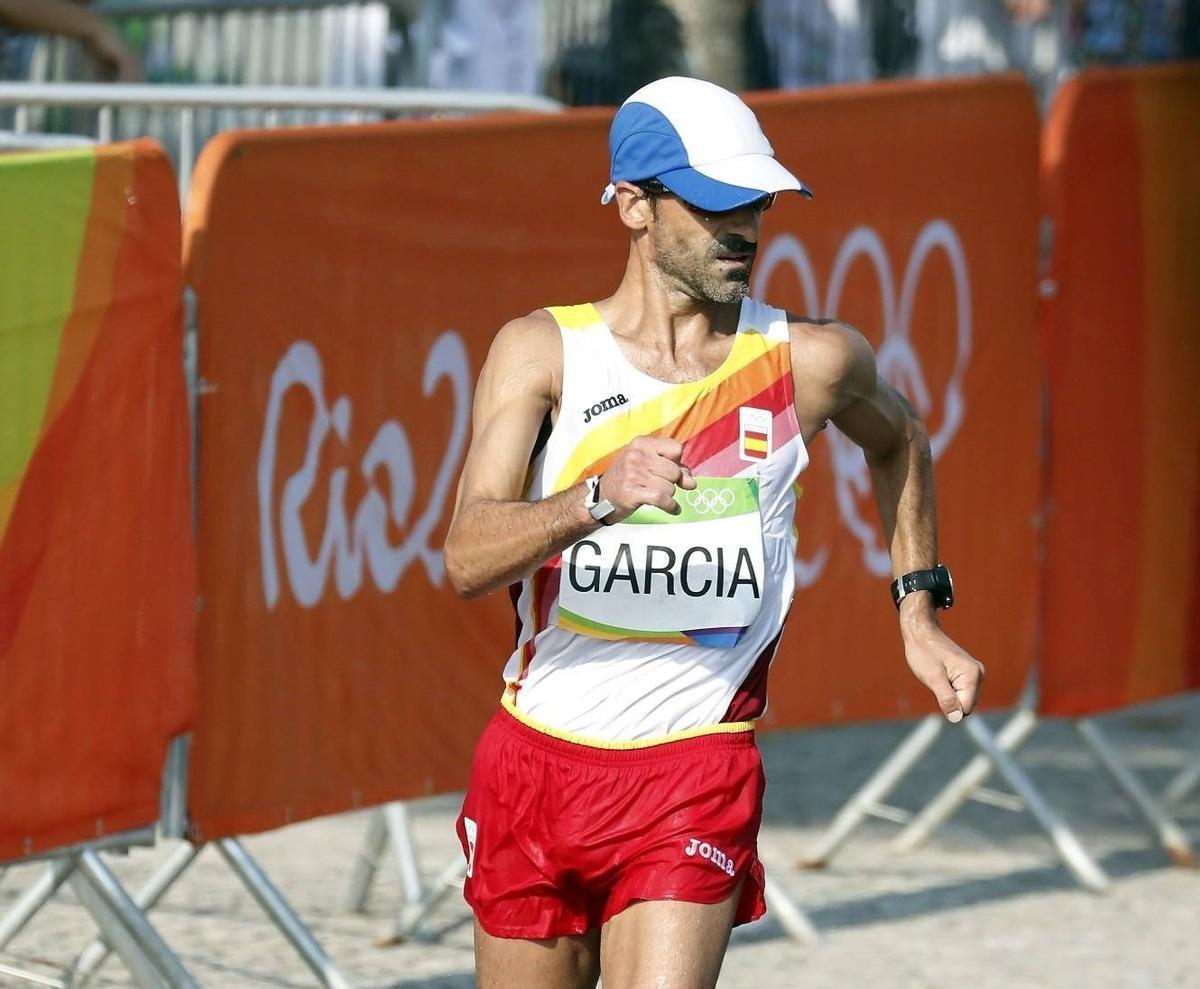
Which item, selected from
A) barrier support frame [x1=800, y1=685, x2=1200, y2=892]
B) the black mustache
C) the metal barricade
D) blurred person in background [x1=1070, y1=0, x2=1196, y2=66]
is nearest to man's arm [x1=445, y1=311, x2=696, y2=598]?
the black mustache

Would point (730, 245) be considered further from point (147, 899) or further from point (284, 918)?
point (147, 899)

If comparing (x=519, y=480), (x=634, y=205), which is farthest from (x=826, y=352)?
(x=519, y=480)

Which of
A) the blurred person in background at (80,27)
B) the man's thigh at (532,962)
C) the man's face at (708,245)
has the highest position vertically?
the blurred person in background at (80,27)

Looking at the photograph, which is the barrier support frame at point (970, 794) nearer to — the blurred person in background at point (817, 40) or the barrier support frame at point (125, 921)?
the barrier support frame at point (125, 921)

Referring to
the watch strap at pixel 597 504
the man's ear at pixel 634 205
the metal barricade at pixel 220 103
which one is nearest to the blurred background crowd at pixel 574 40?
the metal barricade at pixel 220 103

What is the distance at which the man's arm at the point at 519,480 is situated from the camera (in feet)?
11.9

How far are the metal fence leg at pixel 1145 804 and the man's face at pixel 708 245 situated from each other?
4224 millimetres

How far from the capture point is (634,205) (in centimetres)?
427

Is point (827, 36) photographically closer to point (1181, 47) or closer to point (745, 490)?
point (1181, 47)

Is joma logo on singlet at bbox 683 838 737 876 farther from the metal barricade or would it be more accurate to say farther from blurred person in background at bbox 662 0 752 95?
blurred person in background at bbox 662 0 752 95

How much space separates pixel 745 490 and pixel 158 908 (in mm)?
3375

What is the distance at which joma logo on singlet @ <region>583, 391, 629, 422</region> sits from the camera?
421 cm

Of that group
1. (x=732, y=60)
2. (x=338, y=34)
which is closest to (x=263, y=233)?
(x=338, y=34)

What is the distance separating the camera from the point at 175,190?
5258mm
